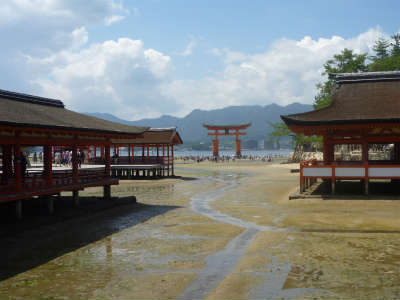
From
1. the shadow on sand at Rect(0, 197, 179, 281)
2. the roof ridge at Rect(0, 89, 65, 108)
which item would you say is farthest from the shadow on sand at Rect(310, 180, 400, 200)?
the roof ridge at Rect(0, 89, 65, 108)

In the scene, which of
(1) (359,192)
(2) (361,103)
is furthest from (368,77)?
(1) (359,192)

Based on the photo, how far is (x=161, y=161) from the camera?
141ft

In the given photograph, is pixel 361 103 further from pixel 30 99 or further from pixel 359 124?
pixel 30 99

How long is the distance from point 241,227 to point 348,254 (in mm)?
5021

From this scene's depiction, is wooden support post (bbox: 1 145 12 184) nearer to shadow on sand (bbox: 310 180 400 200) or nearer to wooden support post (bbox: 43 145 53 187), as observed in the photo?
wooden support post (bbox: 43 145 53 187)

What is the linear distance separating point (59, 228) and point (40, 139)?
3.92m

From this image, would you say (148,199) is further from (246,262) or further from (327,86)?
(327,86)

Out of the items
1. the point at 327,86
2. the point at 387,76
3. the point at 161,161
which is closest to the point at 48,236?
the point at 387,76

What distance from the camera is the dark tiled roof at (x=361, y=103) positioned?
Answer: 851 inches

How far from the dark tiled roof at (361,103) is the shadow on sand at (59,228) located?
9730 mm

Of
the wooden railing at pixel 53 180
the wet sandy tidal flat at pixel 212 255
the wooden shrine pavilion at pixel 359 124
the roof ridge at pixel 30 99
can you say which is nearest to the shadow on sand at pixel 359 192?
the wooden shrine pavilion at pixel 359 124

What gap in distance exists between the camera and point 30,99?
2008cm

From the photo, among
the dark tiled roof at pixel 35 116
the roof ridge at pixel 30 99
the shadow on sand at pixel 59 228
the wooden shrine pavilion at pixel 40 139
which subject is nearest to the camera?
the shadow on sand at pixel 59 228

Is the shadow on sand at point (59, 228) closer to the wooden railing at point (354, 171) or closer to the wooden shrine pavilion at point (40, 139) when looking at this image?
the wooden shrine pavilion at point (40, 139)
